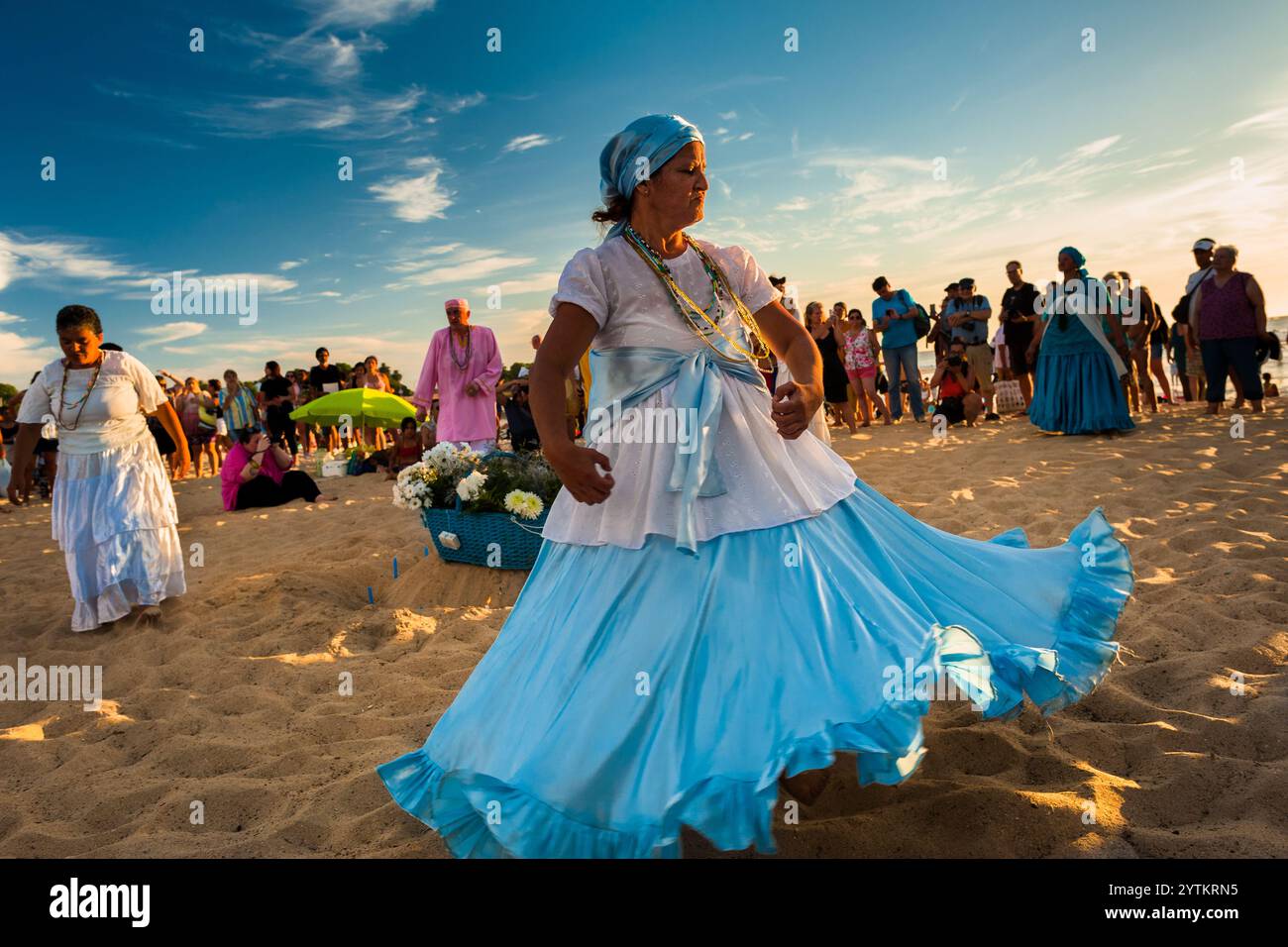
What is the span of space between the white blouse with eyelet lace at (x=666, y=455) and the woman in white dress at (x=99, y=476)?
4297 millimetres

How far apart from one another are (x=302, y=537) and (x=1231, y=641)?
730 cm

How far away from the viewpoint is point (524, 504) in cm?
535

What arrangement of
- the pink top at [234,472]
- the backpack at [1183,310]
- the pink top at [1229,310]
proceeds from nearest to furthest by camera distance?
the pink top at [1229,310]
the pink top at [234,472]
the backpack at [1183,310]

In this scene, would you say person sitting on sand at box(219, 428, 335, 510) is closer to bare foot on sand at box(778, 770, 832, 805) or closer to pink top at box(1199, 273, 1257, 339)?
bare foot on sand at box(778, 770, 832, 805)

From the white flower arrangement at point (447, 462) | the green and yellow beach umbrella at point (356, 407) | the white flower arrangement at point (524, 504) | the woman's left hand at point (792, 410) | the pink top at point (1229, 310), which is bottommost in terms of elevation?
the white flower arrangement at point (524, 504)

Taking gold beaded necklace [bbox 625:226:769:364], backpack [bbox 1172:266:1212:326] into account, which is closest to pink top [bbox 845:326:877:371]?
backpack [bbox 1172:266:1212:326]

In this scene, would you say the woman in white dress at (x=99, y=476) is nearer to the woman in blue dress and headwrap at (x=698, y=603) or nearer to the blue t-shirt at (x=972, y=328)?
the woman in blue dress and headwrap at (x=698, y=603)

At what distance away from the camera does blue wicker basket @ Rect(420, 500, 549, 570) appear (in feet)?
18.3

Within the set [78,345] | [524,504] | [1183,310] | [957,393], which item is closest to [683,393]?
[524,504]

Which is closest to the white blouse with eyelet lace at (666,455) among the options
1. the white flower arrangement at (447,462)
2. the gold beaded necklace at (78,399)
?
the white flower arrangement at (447,462)

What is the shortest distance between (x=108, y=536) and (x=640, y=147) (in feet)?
16.0

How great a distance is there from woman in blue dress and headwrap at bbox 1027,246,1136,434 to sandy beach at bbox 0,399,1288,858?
1.96m

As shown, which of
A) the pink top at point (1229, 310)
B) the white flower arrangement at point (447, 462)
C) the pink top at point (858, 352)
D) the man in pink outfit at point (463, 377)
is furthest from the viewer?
the pink top at point (858, 352)

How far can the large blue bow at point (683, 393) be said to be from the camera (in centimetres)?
230
